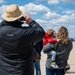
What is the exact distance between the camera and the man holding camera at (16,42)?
18.0 feet

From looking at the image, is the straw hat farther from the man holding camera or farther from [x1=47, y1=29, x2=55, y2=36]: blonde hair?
[x1=47, y1=29, x2=55, y2=36]: blonde hair

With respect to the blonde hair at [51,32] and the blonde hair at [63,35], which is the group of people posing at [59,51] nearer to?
the blonde hair at [63,35]

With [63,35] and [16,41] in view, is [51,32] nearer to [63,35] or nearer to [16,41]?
[63,35]

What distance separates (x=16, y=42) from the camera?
5523 mm

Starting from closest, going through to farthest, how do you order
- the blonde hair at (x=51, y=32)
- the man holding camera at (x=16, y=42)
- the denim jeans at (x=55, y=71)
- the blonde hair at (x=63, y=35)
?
the man holding camera at (x=16, y=42) < the blonde hair at (x=63, y=35) < the denim jeans at (x=55, y=71) < the blonde hair at (x=51, y=32)

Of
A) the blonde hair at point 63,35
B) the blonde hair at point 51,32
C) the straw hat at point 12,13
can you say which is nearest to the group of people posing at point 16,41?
the straw hat at point 12,13

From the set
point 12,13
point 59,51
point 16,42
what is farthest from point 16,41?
point 59,51

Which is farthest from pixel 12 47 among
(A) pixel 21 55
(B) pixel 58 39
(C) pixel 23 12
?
(B) pixel 58 39

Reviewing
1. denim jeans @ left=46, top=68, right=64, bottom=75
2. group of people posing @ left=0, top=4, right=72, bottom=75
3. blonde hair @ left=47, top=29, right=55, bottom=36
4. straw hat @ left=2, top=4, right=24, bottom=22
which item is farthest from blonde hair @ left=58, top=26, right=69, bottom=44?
straw hat @ left=2, top=4, right=24, bottom=22

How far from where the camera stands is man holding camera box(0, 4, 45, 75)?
5492 millimetres

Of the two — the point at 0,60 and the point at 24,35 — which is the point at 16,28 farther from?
the point at 0,60

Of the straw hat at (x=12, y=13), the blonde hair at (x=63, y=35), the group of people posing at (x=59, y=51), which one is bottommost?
the group of people posing at (x=59, y=51)

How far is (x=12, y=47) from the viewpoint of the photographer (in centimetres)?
553

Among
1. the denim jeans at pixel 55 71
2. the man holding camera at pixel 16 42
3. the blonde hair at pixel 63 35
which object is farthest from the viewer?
the denim jeans at pixel 55 71
